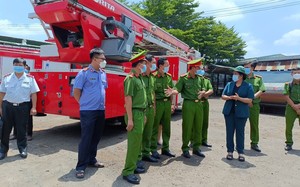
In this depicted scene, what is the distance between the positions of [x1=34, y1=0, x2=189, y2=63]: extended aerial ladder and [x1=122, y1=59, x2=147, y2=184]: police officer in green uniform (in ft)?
6.91

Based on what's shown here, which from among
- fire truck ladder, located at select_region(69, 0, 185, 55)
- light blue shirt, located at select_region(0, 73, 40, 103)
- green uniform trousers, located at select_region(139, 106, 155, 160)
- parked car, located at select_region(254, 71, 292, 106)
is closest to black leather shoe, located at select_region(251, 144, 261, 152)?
green uniform trousers, located at select_region(139, 106, 155, 160)

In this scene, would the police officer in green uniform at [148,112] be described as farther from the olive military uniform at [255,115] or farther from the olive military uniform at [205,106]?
the olive military uniform at [255,115]

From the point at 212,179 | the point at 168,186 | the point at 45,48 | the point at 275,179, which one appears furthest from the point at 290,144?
the point at 45,48

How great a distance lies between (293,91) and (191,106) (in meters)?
2.64

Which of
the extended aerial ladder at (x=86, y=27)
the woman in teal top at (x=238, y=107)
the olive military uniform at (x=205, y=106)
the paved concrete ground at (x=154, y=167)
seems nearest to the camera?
the paved concrete ground at (x=154, y=167)

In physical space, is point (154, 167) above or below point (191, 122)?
below

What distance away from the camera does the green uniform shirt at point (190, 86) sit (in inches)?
195

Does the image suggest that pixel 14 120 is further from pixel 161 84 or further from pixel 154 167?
pixel 161 84

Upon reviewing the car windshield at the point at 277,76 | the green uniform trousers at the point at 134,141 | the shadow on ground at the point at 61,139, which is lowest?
the shadow on ground at the point at 61,139

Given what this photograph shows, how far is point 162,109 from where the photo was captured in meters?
4.90

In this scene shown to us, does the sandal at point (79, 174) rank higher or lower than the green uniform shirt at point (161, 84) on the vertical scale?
lower

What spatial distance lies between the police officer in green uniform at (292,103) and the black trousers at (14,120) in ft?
17.3

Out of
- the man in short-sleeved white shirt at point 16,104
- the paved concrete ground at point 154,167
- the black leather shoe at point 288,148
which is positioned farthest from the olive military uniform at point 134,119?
the black leather shoe at point 288,148

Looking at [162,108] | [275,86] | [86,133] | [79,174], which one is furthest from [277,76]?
[79,174]
